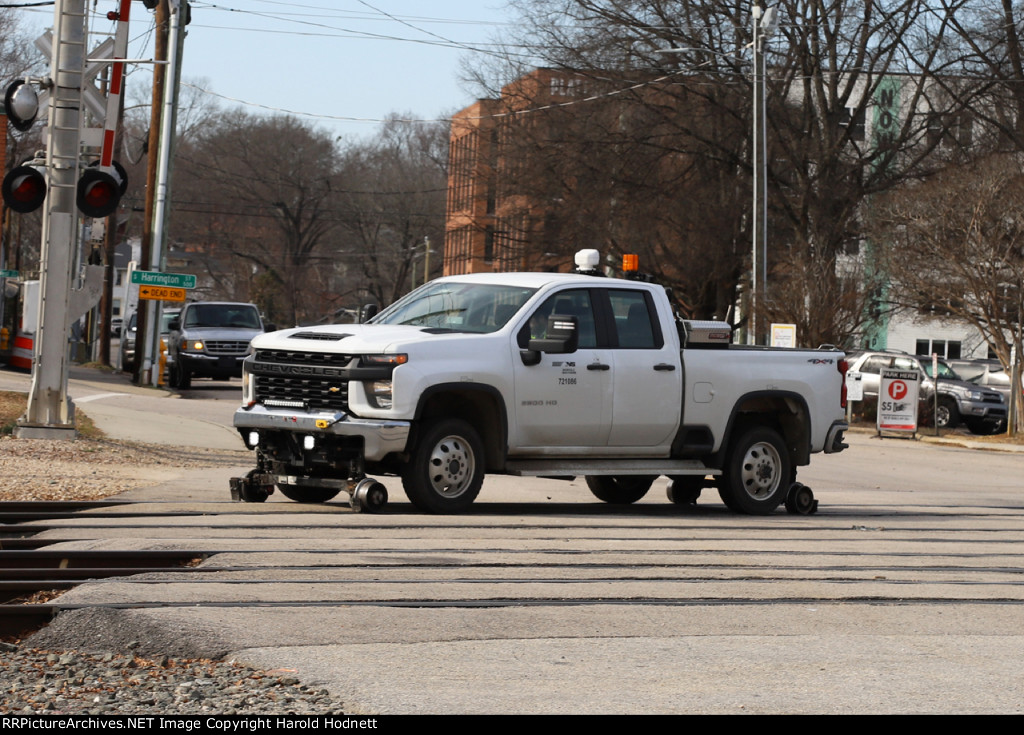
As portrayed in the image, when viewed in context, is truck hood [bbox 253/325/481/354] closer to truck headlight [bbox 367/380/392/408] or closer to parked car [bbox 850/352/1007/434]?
truck headlight [bbox 367/380/392/408]

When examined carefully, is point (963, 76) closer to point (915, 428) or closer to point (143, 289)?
point (915, 428)

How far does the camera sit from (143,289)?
1253 inches

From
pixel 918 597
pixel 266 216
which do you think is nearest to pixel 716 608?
pixel 918 597

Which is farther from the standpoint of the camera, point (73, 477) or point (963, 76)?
point (963, 76)

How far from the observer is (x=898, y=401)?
2964 cm

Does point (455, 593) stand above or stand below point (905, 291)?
below

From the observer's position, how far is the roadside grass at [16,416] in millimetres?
18109

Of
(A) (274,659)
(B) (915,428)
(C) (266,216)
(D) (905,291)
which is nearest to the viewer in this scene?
(A) (274,659)

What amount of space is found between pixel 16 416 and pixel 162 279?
12499 mm

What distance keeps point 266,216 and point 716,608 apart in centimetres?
8224

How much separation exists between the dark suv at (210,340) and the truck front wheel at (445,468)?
21.9 meters

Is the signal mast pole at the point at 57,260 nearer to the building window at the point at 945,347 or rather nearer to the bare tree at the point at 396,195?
the building window at the point at 945,347

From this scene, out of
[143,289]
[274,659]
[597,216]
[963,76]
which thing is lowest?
[274,659]

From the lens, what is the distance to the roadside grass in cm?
1811
